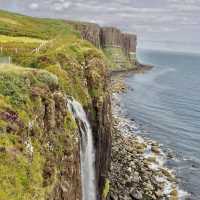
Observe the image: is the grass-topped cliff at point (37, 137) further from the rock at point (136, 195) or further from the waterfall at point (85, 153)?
the rock at point (136, 195)

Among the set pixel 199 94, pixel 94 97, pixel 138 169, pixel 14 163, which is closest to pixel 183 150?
pixel 138 169

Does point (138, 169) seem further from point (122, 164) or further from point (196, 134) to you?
point (196, 134)

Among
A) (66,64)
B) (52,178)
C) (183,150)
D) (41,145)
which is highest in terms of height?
(66,64)

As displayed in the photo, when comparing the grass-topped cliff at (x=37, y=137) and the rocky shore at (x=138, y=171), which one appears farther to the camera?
the rocky shore at (x=138, y=171)

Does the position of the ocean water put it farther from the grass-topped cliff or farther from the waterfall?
the grass-topped cliff

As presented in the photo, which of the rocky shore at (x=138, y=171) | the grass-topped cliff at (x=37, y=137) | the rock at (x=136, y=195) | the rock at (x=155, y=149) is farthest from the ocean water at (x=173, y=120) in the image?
the grass-topped cliff at (x=37, y=137)

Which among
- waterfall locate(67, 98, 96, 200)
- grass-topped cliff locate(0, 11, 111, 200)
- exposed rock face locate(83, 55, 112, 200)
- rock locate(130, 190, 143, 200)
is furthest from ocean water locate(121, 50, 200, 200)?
grass-topped cliff locate(0, 11, 111, 200)
